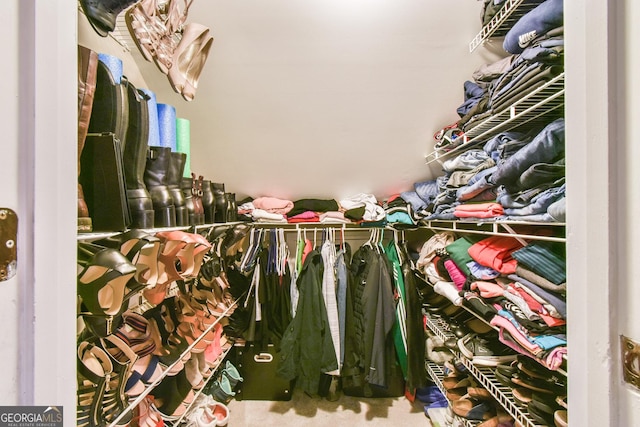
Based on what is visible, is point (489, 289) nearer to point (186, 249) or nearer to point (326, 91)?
point (186, 249)

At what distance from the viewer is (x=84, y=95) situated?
0.66 meters

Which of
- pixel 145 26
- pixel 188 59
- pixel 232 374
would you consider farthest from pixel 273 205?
pixel 145 26

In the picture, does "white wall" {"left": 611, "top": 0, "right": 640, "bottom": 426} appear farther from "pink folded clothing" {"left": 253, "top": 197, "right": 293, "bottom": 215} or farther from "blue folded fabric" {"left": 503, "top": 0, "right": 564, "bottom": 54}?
"pink folded clothing" {"left": 253, "top": 197, "right": 293, "bottom": 215}

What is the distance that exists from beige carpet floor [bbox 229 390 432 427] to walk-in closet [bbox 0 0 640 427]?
0.06 feet

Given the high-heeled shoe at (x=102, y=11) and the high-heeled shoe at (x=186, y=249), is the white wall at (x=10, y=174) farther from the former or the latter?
the high-heeled shoe at (x=186, y=249)

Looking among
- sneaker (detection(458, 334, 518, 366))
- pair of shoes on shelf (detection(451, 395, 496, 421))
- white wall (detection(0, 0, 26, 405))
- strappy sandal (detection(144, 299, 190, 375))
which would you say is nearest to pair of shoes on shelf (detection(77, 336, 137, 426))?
strappy sandal (detection(144, 299, 190, 375))

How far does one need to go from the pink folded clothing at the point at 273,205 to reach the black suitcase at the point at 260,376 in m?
0.97

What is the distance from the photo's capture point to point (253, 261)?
81.6 inches

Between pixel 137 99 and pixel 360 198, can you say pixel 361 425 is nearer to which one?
pixel 360 198

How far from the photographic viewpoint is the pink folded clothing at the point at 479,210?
124 cm

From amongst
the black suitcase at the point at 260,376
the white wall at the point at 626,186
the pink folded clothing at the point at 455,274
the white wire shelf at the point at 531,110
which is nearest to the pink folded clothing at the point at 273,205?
the black suitcase at the point at 260,376

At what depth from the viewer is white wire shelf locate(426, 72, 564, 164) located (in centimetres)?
96

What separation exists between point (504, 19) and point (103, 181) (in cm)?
161

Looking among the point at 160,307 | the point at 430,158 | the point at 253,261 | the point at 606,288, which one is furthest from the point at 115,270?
the point at 430,158
